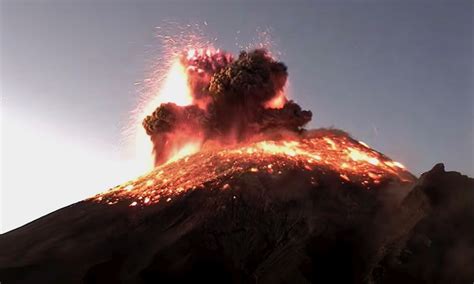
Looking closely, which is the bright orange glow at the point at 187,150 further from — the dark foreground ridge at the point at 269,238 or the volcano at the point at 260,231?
the dark foreground ridge at the point at 269,238

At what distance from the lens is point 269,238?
63.8 feet

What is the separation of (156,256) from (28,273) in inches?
177

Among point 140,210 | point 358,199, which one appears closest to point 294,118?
point 358,199

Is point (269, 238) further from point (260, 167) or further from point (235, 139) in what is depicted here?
point (235, 139)

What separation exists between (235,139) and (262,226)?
39.3 ft

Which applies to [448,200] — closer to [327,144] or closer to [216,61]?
[327,144]

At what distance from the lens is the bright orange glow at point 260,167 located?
23297 mm

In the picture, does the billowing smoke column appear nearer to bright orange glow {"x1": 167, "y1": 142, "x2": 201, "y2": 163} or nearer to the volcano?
bright orange glow {"x1": 167, "y1": 142, "x2": 201, "y2": 163}

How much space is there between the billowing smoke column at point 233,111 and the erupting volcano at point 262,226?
3.96 meters

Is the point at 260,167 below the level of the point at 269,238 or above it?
above

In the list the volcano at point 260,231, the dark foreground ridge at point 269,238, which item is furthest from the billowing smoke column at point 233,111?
the dark foreground ridge at point 269,238

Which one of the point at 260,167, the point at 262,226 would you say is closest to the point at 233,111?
the point at 260,167

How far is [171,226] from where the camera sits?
20.8 meters

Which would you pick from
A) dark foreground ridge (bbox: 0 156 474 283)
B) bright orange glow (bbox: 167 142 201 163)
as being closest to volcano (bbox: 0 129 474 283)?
dark foreground ridge (bbox: 0 156 474 283)
